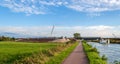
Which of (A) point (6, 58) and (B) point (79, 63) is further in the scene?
(A) point (6, 58)

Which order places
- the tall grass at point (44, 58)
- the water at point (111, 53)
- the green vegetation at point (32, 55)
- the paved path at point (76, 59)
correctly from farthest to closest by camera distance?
1. the water at point (111, 53)
2. the paved path at point (76, 59)
3. the green vegetation at point (32, 55)
4. the tall grass at point (44, 58)

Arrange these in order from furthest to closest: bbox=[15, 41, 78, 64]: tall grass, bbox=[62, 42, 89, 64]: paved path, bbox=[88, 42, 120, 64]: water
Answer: bbox=[88, 42, 120, 64]: water < bbox=[62, 42, 89, 64]: paved path < bbox=[15, 41, 78, 64]: tall grass

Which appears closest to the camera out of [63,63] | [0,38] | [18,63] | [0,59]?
[18,63]

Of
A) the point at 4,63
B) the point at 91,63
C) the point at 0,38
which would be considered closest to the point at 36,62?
the point at 91,63

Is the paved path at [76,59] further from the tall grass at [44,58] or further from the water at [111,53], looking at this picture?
the water at [111,53]

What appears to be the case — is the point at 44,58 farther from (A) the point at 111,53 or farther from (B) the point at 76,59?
(A) the point at 111,53

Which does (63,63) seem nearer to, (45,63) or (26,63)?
(45,63)

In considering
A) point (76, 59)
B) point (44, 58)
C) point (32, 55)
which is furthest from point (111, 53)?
point (44, 58)

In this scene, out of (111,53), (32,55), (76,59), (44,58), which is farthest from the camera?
(111,53)

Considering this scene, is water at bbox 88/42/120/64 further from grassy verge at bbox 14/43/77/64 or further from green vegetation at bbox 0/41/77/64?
grassy verge at bbox 14/43/77/64

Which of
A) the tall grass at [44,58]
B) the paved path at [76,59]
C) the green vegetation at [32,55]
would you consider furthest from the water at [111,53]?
the tall grass at [44,58]

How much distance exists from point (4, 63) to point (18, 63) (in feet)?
25.1

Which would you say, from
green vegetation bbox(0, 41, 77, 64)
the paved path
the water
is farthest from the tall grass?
the water

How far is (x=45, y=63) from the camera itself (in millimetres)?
24094
